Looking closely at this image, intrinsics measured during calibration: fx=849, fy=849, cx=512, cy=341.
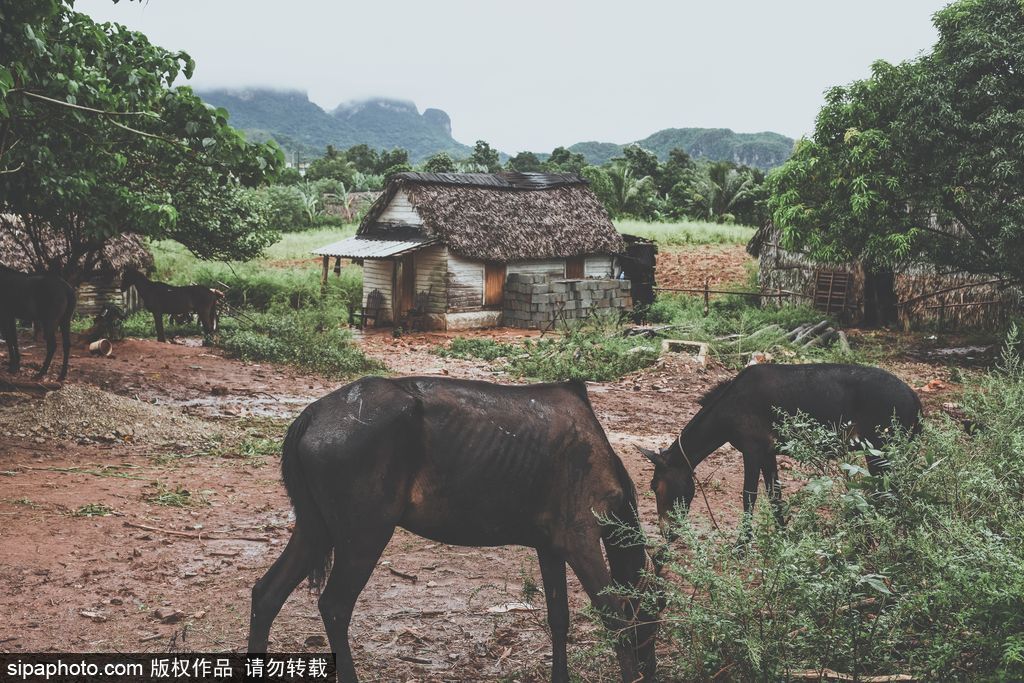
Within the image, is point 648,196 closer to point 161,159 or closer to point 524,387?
point 161,159

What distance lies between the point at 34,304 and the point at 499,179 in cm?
1785

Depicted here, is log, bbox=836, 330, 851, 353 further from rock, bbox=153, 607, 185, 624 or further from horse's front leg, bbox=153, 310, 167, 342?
rock, bbox=153, 607, 185, 624

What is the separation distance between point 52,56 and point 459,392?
580 cm

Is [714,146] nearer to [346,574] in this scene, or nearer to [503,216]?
[503,216]

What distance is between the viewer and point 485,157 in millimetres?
64500

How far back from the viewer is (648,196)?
4641 centimetres

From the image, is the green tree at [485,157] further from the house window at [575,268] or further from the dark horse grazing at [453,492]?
the dark horse grazing at [453,492]

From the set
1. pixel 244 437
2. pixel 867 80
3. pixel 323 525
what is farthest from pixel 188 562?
pixel 867 80

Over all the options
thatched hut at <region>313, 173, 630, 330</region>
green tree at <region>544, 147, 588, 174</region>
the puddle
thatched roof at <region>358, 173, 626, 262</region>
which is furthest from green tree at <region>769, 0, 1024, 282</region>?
green tree at <region>544, 147, 588, 174</region>

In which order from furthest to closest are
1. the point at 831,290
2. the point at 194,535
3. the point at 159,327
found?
the point at 831,290 < the point at 159,327 < the point at 194,535

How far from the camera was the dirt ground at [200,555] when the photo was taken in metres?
5.20

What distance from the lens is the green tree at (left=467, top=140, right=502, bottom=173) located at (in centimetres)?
6300

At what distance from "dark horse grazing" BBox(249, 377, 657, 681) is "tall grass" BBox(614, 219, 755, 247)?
111 feet

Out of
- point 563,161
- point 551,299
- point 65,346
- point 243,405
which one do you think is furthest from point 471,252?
point 563,161
